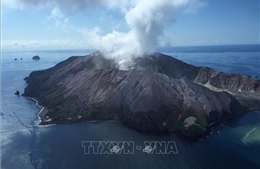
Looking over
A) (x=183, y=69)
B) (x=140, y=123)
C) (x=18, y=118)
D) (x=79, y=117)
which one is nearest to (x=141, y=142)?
(x=140, y=123)

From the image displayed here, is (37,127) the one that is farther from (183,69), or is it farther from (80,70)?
(183,69)

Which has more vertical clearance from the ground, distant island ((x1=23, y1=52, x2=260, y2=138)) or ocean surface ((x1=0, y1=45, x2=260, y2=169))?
distant island ((x1=23, y1=52, x2=260, y2=138))

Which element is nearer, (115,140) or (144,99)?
(115,140)

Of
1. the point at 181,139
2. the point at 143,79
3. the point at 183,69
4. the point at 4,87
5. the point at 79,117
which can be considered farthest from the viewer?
the point at 4,87

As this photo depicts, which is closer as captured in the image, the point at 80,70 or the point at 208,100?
the point at 208,100

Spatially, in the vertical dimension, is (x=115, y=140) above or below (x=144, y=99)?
below

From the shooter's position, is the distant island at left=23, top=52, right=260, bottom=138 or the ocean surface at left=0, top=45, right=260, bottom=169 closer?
the ocean surface at left=0, top=45, right=260, bottom=169

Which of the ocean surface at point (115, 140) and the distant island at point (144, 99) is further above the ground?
the distant island at point (144, 99)

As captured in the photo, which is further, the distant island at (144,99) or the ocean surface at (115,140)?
the distant island at (144,99)
